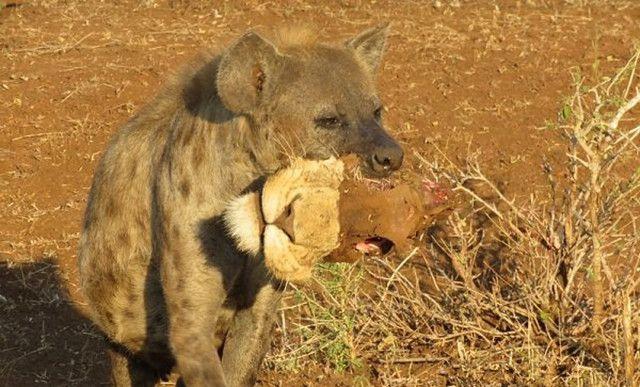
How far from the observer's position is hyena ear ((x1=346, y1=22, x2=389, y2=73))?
454cm

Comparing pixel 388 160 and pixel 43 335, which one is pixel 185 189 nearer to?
pixel 388 160

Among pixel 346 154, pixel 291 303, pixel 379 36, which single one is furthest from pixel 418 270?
pixel 346 154

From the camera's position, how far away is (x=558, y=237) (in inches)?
194

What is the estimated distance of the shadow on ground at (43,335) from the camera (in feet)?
18.9

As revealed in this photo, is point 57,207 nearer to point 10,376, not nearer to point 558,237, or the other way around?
point 10,376

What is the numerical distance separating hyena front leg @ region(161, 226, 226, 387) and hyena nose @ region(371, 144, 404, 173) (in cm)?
62

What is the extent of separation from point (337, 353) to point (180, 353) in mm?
1318

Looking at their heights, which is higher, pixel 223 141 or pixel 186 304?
pixel 223 141

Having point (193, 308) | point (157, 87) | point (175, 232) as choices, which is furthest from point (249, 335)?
point (157, 87)

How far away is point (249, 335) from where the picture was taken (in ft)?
14.8

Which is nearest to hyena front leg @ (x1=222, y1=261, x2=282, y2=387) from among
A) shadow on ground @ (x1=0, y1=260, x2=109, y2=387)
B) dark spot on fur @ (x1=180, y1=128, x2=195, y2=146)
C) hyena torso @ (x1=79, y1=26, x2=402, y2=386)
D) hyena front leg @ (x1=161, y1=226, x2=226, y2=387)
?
hyena torso @ (x1=79, y1=26, x2=402, y2=386)

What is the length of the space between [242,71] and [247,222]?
59 cm

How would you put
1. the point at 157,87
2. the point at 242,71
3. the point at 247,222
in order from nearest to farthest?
1. the point at 247,222
2. the point at 242,71
3. the point at 157,87

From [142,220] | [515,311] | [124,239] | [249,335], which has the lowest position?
[515,311]
